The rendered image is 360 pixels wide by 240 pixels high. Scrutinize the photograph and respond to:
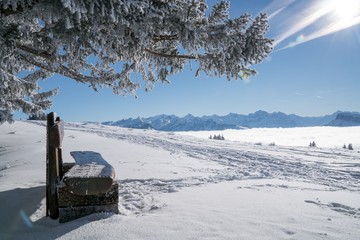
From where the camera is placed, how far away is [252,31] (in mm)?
4320

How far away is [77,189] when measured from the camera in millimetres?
3541

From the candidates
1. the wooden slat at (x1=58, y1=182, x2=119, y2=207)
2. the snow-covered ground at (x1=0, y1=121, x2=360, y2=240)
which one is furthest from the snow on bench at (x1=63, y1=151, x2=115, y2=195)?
the snow-covered ground at (x1=0, y1=121, x2=360, y2=240)

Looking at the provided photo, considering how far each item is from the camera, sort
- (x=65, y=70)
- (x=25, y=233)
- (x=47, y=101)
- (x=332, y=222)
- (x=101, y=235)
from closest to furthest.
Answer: (x=101, y=235), (x=25, y=233), (x=332, y=222), (x=65, y=70), (x=47, y=101)

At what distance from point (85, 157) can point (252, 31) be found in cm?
334

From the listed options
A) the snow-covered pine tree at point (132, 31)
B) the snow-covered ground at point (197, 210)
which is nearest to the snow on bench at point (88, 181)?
the snow-covered ground at point (197, 210)

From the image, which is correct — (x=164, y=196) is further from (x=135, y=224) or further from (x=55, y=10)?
(x=55, y=10)

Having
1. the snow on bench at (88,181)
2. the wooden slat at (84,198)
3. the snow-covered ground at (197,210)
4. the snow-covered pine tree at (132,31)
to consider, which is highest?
the snow-covered pine tree at (132,31)

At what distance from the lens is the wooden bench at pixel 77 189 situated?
3.54 meters

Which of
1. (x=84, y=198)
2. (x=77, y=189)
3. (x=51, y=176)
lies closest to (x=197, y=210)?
(x=84, y=198)

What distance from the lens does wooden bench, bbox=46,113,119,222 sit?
3543mm

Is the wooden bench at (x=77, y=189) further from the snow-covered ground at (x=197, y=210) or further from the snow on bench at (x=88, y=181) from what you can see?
the snow-covered ground at (x=197, y=210)

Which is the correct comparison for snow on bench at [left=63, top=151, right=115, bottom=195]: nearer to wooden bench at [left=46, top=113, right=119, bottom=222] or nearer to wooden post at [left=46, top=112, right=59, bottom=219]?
wooden bench at [left=46, top=113, right=119, bottom=222]

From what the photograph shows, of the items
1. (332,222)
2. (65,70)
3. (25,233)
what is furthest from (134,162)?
(332,222)

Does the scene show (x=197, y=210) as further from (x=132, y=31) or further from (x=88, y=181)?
(x=132, y=31)
